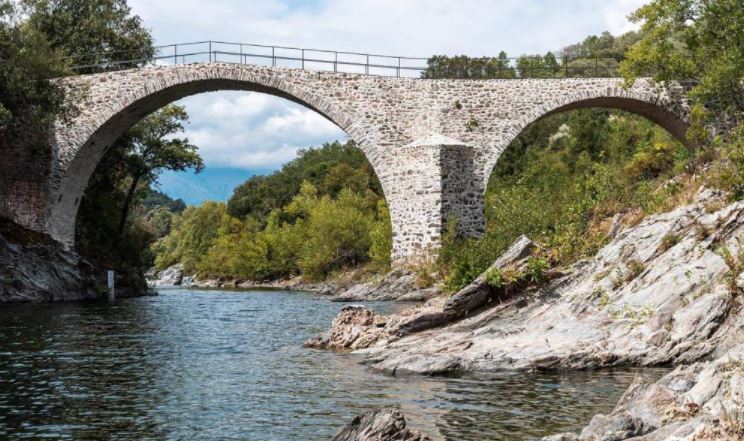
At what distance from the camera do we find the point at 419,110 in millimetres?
29266

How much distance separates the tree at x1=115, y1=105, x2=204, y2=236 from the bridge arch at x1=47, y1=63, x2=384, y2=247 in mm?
5245

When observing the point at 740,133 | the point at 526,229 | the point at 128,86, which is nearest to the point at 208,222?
the point at 128,86

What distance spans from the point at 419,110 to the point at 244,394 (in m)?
20.1

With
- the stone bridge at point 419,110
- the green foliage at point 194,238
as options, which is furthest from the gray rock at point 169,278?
the stone bridge at point 419,110

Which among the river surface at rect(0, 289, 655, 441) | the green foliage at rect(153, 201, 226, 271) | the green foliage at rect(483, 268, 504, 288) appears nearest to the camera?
the river surface at rect(0, 289, 655, 441)

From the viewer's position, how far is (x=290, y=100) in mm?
30422

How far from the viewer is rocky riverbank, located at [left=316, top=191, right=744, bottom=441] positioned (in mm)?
10742

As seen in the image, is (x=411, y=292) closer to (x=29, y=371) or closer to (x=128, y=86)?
(x=128, y=86)

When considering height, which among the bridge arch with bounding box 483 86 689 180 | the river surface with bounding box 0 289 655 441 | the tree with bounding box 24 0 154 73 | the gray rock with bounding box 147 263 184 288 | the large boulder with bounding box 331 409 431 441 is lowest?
the gray rock with bounding box 147 263 184 288

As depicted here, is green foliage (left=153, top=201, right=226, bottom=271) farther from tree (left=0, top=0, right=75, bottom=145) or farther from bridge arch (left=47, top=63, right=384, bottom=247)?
tree (left=0, top=0, right=75, bottom=145)

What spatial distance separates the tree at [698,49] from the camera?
24406 millimetres

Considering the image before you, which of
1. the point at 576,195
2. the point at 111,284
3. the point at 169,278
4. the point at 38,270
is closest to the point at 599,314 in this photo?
the point at 576,195

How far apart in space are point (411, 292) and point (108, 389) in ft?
58.4

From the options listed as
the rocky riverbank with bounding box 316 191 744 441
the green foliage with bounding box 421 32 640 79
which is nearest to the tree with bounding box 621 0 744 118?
the green foliage with bounding box 421 32 640 79
